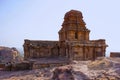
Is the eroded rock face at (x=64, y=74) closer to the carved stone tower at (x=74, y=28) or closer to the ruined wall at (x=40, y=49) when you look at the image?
the ruined wall at (x=40, y=49)

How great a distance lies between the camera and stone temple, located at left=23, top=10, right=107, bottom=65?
23.3m

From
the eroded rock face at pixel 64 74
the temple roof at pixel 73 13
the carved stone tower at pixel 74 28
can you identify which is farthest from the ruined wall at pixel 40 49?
the eroded rock face at pixel 64 74

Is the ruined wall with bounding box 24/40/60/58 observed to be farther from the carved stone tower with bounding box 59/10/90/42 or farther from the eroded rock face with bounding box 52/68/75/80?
the eroded rock face with bounding box 52/68/75/80

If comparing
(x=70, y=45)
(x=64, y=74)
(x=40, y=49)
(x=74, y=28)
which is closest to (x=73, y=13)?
(x=74, y=28)

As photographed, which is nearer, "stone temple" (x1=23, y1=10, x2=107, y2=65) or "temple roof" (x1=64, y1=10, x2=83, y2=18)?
"stone temple" (x1=23, y1=10, x2=107, y2=65)

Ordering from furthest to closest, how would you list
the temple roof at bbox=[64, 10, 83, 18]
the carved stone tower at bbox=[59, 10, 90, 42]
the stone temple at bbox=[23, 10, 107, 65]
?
1. the temple roof at bbox=[64, 10, 83, 18]
2. the carved stone tower at bbox=[59, 10, 90, 42]
3. the stone temple at bbox=[23, 10, 107, 65]

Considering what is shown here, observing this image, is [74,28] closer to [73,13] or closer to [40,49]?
[73,13]

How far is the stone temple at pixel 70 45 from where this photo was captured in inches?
918

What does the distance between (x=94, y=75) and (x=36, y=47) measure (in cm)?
1643

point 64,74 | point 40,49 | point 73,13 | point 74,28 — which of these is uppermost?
point 73,13

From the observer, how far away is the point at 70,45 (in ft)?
74.6

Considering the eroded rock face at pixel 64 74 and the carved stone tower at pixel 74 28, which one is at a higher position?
the carved stone tower at pixel 74 28

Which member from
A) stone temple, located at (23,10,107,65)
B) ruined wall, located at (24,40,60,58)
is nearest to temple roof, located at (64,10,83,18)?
stone temple, located at (23,10,107,65)

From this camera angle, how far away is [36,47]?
2498 cm
